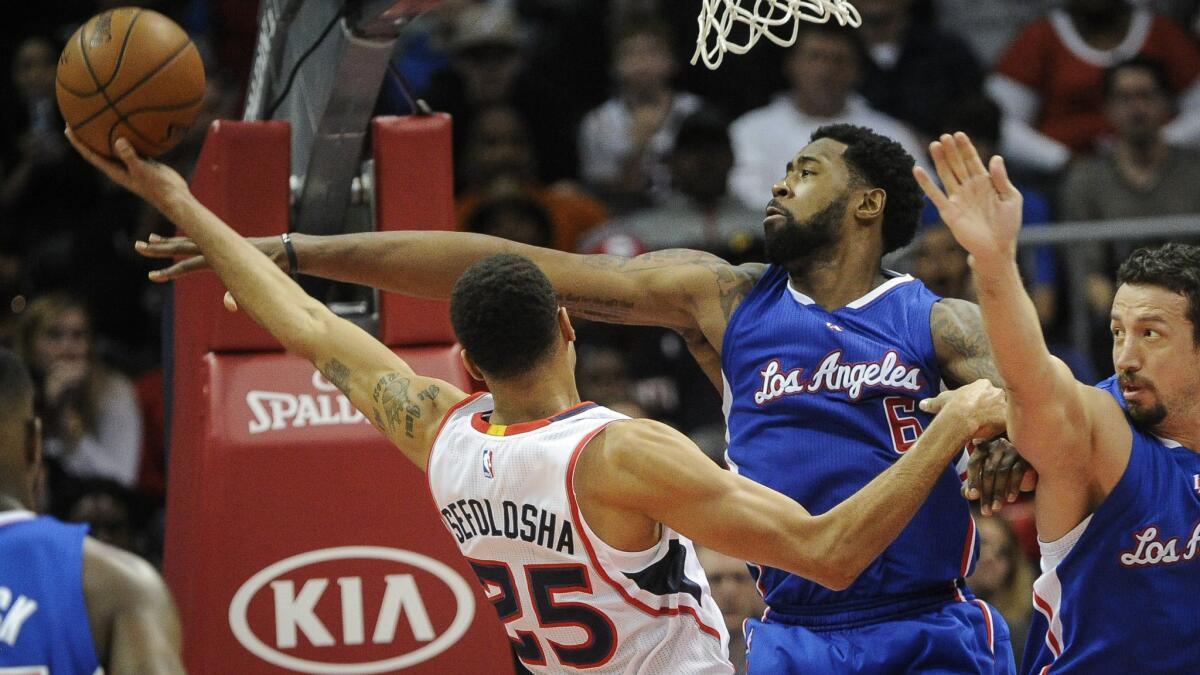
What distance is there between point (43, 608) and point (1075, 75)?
24.2 feet

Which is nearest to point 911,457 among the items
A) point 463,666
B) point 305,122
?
point 463,666

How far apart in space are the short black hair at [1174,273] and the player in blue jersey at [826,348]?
0.47m

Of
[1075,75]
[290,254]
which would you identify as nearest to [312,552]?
[290,254]

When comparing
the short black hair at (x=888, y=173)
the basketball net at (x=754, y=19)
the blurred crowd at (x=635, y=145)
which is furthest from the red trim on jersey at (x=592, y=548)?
the blurred crowd at (x=635, y=145)

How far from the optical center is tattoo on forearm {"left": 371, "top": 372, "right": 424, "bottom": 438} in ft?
14.8

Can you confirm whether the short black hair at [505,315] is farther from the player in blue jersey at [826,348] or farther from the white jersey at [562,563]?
the player in blue jersey at [826,348]

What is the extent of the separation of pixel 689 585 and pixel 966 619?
86 cm

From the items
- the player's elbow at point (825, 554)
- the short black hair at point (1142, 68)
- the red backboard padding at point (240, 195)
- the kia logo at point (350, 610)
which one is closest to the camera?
the player's elbow at point (825, 554)

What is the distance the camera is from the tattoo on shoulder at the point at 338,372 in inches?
184

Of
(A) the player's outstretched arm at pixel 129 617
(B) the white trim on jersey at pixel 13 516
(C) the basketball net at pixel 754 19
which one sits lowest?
(A) the player's outstretched arm at pixel 129 617

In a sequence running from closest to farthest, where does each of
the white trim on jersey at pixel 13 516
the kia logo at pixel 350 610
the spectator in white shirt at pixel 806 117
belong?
the white trim on jersey at pixel 13 516, the kia logo at pixel 350 610, the spectator in white shirt at pixel 806 117

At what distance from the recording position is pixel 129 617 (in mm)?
3598

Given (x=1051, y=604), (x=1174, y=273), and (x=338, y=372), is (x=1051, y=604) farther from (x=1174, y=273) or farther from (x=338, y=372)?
(x=338, y=372)

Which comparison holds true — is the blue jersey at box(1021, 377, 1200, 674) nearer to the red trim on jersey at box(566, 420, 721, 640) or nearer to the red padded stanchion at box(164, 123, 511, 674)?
the red trim on jersey at box(566, 420, 721, 640)
